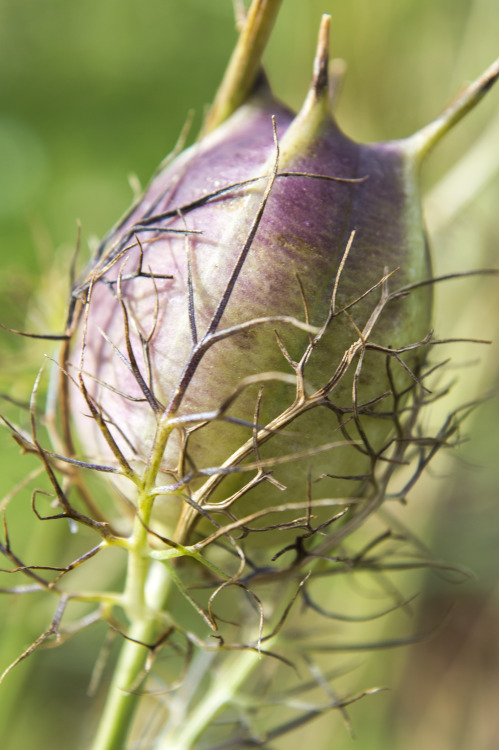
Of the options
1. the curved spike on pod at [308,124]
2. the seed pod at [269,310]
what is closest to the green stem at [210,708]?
the seed pod at [269,310]

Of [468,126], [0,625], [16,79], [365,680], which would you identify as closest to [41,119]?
[16,79]

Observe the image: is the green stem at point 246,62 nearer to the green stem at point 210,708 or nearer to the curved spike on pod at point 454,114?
the curved spike on pod at point 454,114

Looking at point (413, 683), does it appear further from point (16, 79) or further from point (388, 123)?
point (16, 79)

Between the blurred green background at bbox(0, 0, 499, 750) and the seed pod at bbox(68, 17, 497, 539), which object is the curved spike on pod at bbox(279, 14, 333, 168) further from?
the blurred green background at bbox(0, 0, 499, 750)

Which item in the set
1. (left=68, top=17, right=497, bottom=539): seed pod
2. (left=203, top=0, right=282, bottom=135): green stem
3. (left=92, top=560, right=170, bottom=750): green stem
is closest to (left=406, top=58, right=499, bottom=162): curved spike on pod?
→ (left=68, top=17, right=497, bottom=539): seed pod

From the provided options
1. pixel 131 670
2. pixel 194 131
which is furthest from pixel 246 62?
pixel 194 131

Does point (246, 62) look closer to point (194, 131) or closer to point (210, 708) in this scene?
point (210, 708)
